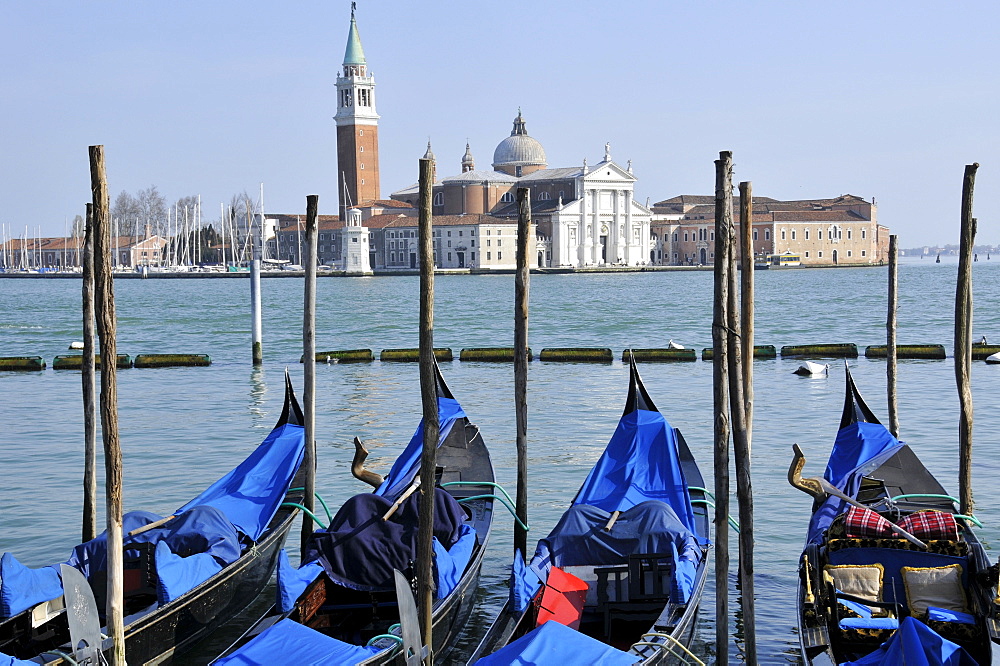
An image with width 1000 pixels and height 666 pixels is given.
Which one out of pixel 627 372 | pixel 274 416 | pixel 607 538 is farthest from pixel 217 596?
pixel 627 372

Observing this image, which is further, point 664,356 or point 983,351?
point 664,356

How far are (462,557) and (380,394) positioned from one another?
7.45 meters

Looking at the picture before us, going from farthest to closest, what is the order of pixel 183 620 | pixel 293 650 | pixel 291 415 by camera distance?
pixel 291 415 → pixel 183 620 → pixel 293 650

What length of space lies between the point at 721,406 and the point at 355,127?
54.1m

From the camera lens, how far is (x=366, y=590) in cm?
403

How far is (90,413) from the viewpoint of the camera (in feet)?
16.7

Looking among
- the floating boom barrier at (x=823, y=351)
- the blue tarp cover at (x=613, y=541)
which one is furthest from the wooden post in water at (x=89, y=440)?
the floating boom barrier at (x=823, y=351)

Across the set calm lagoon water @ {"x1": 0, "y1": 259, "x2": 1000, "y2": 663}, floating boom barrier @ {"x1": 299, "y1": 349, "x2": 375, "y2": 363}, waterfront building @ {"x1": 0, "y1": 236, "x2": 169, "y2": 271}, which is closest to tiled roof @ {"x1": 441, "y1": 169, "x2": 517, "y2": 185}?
waterfront building @ {"x1": 0, "y1": 236, "x2": 169, "y2": 271}

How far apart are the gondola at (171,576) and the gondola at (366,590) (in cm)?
45

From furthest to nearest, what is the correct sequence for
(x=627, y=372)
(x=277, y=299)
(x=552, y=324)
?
(x=277, y=299)
(x=552, y=324)
(x=627, y=372)

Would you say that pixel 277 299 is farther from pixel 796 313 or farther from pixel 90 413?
pixel 90 413

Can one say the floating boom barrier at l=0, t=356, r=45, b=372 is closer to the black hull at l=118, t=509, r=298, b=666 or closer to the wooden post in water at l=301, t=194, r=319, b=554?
the wooden post in water at l=301, t=194, r=319, b=554

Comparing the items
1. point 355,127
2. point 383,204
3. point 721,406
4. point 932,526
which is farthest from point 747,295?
point 383,204

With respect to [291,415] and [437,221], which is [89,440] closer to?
[291,415]
